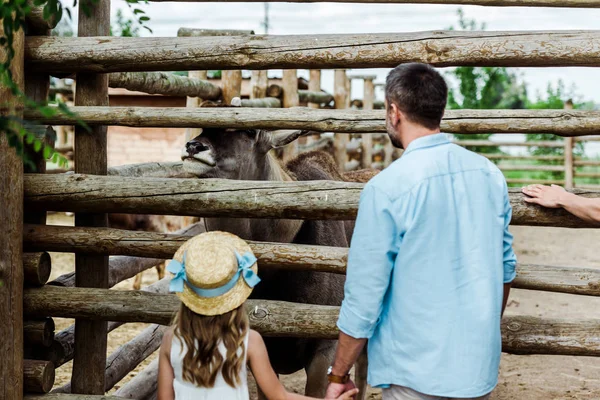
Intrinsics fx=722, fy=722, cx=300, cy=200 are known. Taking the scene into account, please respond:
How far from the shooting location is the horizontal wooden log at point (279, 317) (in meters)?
3.44

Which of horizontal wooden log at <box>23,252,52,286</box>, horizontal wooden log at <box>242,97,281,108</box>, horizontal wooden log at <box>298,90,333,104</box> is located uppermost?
horizontal wooden log at <box>298,90,333,104</box>

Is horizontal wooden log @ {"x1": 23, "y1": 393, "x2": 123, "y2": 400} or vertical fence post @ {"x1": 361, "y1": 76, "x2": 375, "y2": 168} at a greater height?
vertical fence post @ {"x1": 361, "y1": 76, "x2": 375, "y2": 168}

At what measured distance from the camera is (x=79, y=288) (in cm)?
382

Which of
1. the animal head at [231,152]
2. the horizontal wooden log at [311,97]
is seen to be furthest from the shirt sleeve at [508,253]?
the horizontal wooden log at [311,97]

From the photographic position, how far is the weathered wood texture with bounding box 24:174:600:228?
348cm

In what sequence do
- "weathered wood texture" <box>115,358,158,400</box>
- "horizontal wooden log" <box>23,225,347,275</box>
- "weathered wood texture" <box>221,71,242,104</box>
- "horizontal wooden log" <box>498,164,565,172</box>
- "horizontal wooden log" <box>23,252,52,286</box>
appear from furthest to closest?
"horizontal wooden log" <box>498,164,565,172</box> → "weathered wood texture" <box>221,71,242,104</box> → "weathered wood texture" <box>115,358,158,400</box> → "horizontal wooden log" <box>23,252,52,286</box> → "horizontal wooden log" <box>23,225,347,275</box>

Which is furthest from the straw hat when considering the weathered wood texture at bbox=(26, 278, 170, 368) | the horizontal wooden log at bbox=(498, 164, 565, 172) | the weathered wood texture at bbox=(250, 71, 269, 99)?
the horizontal wooden log at bbox=(498, 164, 565, 172)

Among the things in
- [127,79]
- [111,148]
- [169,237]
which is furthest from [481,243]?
[111,148]

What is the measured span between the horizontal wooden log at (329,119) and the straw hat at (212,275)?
3.85ft

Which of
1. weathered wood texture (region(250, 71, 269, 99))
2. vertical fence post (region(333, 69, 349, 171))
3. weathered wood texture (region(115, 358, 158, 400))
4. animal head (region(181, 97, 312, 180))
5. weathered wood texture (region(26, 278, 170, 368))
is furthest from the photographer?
vertical fence post (region(333, 69, 349, 171))

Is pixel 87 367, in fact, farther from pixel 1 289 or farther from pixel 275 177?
pixel 275 177

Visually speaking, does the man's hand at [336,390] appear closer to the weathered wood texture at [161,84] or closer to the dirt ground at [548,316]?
the weathered wood texture at [161,84]

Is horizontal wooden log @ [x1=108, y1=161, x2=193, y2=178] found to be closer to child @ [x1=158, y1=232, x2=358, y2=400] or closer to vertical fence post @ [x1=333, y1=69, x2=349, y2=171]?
child @ [x1=158, y1=232, x2=358, y2=400]

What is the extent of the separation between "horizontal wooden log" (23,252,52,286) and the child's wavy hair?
1.45 metres
